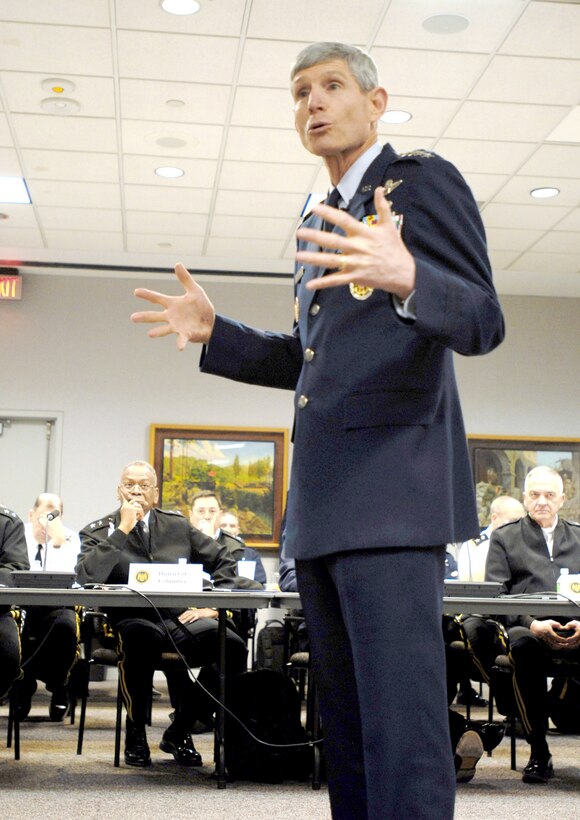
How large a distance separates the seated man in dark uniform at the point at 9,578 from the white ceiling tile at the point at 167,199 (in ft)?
10.9

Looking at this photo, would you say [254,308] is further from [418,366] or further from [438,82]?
[418,366]

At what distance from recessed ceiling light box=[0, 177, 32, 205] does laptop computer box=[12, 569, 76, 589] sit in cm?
413

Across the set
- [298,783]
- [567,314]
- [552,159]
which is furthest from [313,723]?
[567,314]

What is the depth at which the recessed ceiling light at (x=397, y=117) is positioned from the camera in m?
5.99

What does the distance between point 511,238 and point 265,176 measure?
2.31 metres

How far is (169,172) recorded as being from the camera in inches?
276

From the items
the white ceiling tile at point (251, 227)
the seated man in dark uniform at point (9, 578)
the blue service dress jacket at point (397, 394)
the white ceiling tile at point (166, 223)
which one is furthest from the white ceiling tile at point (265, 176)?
the blue service dress jacket at point (397, 394)

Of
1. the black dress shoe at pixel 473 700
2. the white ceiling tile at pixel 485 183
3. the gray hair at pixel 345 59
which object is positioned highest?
the white ceiling tile at pixel 485 183

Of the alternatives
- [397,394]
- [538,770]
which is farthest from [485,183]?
[397,394]

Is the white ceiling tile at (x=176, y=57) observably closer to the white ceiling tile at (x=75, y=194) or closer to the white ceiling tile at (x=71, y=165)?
the white ceiling tile at (x=71, y=165)

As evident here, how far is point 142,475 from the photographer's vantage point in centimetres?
471

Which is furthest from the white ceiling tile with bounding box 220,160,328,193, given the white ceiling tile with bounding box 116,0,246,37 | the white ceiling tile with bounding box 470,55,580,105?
the white ceiling tile with bounding box 116,0,246,37

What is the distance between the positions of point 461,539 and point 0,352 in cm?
839

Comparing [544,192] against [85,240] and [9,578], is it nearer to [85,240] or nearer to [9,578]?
[85,240]
